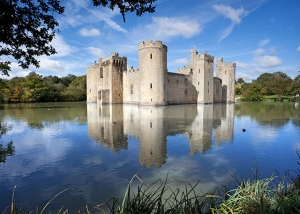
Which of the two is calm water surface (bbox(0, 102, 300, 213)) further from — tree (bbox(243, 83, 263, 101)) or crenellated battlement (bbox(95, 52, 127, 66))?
tree (bbox(243, 83, 263, 101))

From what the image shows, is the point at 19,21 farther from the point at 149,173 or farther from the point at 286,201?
the point at 286,201

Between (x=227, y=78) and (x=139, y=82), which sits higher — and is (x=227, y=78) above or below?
above

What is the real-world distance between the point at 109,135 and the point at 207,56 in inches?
1032

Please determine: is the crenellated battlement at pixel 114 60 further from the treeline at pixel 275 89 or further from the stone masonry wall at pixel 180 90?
the treeline at pixel 275 89

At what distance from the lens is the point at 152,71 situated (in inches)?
963

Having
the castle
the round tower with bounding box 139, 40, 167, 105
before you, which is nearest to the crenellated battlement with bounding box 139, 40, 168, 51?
the round tower with bounding box 139, 40, 167, 105

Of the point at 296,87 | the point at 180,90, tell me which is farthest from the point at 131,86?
the point at 296,87

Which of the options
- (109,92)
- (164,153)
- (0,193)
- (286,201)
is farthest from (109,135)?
(109,92)

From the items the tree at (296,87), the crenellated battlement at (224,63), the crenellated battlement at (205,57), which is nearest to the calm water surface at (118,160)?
the crenellated battlement at (205,57)

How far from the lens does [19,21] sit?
16.6 ft

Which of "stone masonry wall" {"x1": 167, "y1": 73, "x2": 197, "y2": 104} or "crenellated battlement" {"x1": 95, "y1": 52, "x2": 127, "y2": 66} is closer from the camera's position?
"stone masonry wall" {"x1": 167, "y1": 73, "x2": 197, "y2": 104}

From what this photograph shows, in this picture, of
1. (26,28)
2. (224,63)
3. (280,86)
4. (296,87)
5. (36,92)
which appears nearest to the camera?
(26,28)

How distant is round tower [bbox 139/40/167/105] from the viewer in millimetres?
24375

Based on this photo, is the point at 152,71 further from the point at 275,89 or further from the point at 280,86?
the point at 280,86
